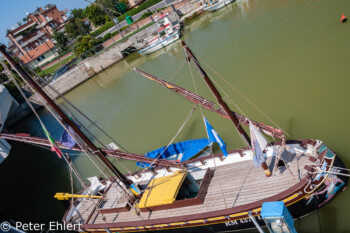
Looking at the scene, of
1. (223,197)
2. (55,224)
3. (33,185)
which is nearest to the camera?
(223,197)

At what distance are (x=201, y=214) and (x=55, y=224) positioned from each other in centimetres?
1442

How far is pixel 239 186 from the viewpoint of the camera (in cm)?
1270

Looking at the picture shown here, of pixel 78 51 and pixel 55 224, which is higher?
pixel 78 51

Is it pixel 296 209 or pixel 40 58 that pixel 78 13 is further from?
pixel 296 209

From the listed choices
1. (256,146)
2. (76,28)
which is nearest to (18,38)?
(76,28)

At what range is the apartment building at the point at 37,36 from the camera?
90.1 metres

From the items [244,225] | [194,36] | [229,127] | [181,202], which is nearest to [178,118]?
[229,127]

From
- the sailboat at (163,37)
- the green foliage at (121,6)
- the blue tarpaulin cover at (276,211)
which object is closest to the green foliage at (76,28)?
the green foliage at (121,6)

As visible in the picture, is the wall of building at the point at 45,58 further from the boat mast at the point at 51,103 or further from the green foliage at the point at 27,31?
the boat mast at the point at 51,103

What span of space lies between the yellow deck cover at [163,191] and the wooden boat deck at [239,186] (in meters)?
0.84

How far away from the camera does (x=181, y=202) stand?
13.1 m

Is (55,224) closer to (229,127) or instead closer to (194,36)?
(229,127)

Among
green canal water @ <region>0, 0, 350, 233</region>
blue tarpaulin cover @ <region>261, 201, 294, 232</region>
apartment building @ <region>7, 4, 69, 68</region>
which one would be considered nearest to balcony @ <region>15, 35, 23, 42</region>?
apartment building @ <region>7, 4, 69, 68</region>

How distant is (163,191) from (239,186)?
13.8ft
